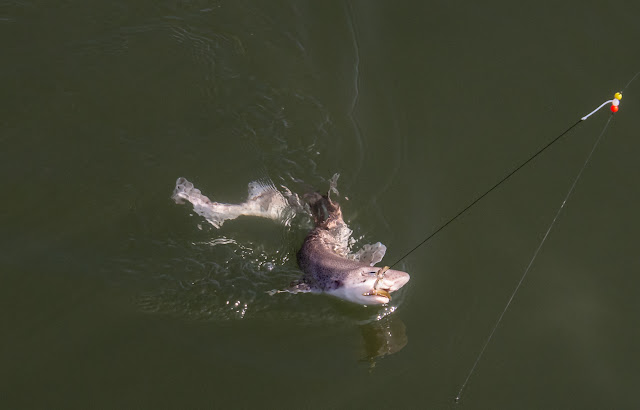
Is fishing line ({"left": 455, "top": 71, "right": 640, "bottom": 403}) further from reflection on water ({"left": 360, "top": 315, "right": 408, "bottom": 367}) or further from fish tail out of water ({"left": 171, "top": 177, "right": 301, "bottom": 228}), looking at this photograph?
fish tail out of water ({"left": 171, "top": 177, "right": 301, "bottom": 228})

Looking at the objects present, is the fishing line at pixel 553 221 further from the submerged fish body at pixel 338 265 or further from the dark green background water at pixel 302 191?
the submerged fish body at pixel 338 265

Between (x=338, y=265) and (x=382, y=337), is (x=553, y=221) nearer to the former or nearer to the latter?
(x=382, y=337)

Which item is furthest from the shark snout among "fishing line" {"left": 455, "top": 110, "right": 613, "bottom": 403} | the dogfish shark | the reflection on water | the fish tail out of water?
the fish tail out of water

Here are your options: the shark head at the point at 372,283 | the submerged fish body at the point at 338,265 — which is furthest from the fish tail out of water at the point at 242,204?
the shark head at the point at 372,283

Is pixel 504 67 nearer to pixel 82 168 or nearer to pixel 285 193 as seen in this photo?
pixel 285 193

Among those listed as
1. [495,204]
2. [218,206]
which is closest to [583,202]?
[495,204]
